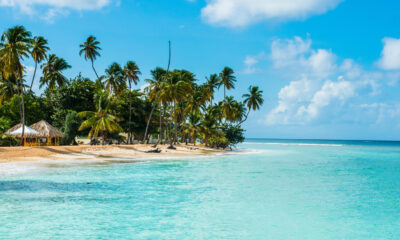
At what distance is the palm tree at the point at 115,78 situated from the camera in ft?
162

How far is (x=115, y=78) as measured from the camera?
49.4m

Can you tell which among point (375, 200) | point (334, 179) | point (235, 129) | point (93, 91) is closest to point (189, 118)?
point (235, 129)

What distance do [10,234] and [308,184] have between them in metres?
14.3

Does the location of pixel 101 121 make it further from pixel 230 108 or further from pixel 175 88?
pixel 230 108

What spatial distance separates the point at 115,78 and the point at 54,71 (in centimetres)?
923

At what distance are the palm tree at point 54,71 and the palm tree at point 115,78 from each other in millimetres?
6264

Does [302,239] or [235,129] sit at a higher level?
[235,129]

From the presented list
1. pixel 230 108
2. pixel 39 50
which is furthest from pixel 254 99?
pixel 39 50

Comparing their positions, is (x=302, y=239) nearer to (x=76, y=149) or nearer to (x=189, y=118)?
(x=76, y=149)

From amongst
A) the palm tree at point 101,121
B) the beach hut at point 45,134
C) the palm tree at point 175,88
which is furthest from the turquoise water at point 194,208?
the palm tree at point 175,88

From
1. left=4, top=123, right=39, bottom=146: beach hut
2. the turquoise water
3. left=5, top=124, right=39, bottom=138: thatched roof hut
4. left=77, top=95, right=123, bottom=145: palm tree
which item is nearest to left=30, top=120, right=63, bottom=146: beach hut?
left=4, top=123, right=39, bottom=146: beach hut

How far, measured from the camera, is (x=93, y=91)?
165 feet

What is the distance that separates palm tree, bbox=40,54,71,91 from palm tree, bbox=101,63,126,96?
20.5 feet

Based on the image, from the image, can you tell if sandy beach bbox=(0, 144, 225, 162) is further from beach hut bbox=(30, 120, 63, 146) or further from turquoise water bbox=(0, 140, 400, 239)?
turquoise water bbox=(0, 140, 400, 239)
